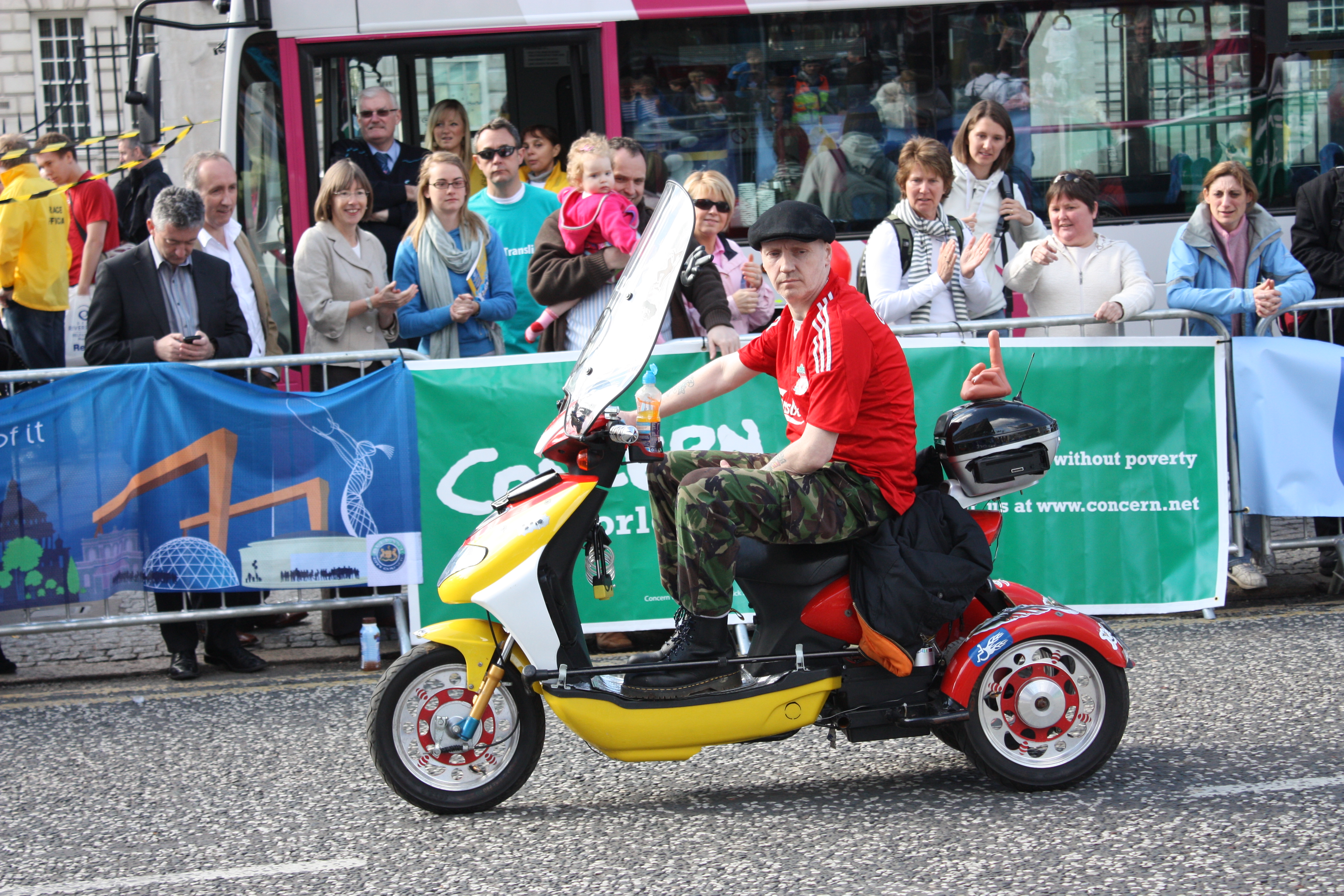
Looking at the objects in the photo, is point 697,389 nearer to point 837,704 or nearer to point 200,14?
point 837,704

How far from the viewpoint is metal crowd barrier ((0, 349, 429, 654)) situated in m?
6.37

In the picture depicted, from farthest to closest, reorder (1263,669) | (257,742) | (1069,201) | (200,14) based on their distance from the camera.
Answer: (200,14)
(1069,201)
(1263,669)
(257,742)

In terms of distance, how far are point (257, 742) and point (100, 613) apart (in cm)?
168

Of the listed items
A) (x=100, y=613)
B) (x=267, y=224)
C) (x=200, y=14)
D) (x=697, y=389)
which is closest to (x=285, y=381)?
(x=100, y=613)

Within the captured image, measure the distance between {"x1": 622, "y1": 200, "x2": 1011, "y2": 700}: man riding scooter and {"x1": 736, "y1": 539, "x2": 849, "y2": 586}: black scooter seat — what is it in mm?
64

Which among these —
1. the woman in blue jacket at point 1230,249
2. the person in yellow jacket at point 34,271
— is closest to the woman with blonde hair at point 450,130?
the person in yellow jacket at point 34,271

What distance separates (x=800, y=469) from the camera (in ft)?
13.8

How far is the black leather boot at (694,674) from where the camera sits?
429 centimetres

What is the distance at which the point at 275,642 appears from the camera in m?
7.11

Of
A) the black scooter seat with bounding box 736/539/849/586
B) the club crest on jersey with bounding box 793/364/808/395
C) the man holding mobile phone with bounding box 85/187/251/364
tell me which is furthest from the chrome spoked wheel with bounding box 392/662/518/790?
the man holding mobile phone with bounding box 85/187/251/364

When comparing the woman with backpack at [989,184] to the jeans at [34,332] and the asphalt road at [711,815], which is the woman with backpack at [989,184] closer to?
the asphalt road at [711,815]

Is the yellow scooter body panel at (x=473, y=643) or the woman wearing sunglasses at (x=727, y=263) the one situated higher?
the woman wearing sunglasses at (x=727, y=263)

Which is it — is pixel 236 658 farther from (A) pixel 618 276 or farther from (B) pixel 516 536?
(B) pixel 516 536

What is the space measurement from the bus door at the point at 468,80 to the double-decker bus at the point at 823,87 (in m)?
0.01
